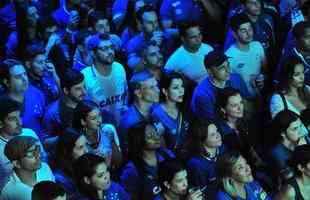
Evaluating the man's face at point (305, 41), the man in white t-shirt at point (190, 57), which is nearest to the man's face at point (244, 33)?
the man in white t-shirt at point (190, 57)

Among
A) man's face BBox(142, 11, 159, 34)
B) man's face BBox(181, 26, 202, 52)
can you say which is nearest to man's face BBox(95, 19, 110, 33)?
man's face BBox(142, 11, 159, 34)

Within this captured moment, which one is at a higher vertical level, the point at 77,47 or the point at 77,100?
the point at 77,47

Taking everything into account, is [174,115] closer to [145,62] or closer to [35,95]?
[145,62]

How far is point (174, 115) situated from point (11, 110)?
142cm

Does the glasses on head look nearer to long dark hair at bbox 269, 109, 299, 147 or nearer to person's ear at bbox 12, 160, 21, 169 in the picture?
person's ear at bbox 12, 160, 21, 169

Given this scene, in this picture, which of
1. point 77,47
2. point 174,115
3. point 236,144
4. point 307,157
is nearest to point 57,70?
point 77,47

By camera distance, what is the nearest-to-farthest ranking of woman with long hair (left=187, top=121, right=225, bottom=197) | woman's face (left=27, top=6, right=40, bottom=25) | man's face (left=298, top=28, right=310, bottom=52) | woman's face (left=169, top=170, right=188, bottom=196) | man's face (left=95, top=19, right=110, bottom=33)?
woman's face (left=169, top=170, right=188, bottom=196)
woman with long hair (left=187, top=121, right=225, bottom=197)
man's face (left=298, top=28, right=310, bottom=52)
man's face (left=95, top=19, right=110, bottom=33)
woman's face (left=27, top=6, right=40, bottom=25)

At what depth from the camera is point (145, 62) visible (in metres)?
6.54

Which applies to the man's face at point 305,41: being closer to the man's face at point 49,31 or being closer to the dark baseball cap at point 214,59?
the dark baseball cap at point 214,59

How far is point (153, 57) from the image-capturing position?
6457 mm

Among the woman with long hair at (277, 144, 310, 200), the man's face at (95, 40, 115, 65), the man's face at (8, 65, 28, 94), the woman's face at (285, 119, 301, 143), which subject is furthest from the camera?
the man's face at (95, 40, 115, 65)

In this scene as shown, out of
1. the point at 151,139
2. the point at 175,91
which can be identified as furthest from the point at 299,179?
the point at 175,91

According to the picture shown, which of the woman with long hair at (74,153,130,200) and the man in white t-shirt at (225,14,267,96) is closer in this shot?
the woman with long hair at (74,153,130,200)

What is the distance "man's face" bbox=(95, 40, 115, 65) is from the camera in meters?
6.34
